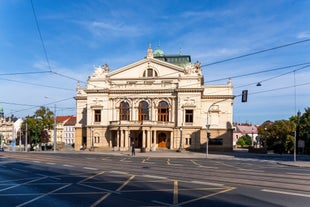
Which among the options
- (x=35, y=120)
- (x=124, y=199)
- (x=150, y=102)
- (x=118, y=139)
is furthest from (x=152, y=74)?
(x=124, y=199)

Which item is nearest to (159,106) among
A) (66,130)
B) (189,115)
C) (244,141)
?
(189,115)

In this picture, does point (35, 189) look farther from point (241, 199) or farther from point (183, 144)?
point (183, 144)

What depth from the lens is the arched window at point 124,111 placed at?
222 ft

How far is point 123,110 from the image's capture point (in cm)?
6825

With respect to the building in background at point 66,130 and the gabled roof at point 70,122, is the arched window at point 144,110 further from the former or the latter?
the gabled roof at point 70,122

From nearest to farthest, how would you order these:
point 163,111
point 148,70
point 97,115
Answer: point 163,111 → point 97,115 → point 148,70

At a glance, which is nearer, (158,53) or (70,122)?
(158,53)

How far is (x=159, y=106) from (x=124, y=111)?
23.1 feet

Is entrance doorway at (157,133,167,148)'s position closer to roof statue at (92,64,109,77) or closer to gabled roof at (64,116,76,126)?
roof statue at (92,64,109,77)

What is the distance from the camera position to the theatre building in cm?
6475

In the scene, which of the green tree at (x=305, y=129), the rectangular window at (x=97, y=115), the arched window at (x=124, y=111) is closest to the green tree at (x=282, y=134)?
the green tree at (x=305, y=129)

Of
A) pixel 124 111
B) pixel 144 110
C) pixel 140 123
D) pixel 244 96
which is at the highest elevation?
pixel 244 96

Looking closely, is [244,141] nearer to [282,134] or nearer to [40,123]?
[282,134]

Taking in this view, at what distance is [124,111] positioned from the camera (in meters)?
68.2
